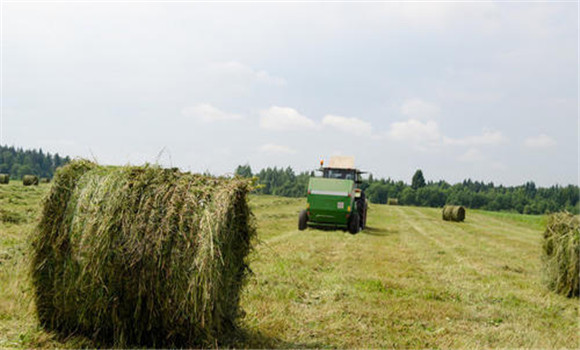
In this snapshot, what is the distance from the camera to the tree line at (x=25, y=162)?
332 feet

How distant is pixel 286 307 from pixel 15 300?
10.7 ft

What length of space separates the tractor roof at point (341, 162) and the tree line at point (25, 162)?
317 feet

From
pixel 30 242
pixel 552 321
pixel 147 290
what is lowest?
pixel 552 321

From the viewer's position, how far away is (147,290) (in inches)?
167

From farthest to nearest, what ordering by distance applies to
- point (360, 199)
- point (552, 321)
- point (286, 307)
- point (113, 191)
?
point (360, 199) < point (552, 321) < point (286, 307) < point (113, 191)

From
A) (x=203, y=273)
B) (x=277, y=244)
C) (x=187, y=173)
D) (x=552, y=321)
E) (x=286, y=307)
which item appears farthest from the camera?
(x=277, y=244)

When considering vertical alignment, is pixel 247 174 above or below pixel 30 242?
above

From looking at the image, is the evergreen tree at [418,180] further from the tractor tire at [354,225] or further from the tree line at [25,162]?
the tractor tire at [354,225]

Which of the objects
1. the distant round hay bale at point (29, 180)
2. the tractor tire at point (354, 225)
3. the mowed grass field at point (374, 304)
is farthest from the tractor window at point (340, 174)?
the distant round hay bale at point (29, 180)

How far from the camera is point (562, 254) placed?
8.16m

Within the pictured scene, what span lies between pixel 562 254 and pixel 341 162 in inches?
431

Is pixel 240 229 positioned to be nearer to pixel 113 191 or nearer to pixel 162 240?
pixel 162 240

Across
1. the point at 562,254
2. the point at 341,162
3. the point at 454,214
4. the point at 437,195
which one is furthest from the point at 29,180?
the point at 437,195

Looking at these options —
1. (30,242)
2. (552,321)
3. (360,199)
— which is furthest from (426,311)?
(360,199)
